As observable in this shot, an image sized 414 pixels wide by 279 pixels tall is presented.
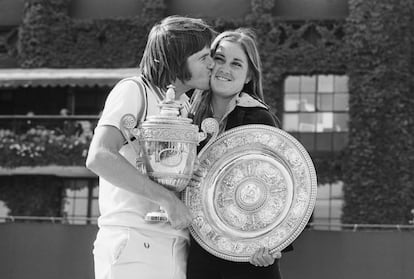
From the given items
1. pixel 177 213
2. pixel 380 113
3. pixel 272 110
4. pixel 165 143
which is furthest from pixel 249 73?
pixel 380 113

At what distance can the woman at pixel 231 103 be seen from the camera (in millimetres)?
4477

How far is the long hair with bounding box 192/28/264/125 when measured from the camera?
456 cm

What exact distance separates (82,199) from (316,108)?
6299 millimetres

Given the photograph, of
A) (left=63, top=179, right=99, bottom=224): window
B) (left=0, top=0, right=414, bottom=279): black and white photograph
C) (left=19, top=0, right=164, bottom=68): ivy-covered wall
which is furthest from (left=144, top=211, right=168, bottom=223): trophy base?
(left=19, top=0, right=164, bottom=68): ivy-covered wall

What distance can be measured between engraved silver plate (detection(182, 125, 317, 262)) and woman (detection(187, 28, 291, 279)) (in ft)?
0.91

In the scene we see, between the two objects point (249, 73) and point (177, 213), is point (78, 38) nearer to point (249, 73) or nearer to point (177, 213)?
point (249, 73)

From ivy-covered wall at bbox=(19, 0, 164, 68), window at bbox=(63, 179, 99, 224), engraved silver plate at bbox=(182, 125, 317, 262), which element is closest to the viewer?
engraved silver plate at bbox=(182, 125, 317, 262)

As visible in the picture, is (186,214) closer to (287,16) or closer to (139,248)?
(139,248)

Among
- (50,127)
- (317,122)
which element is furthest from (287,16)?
(50,127)

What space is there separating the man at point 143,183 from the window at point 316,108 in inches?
715

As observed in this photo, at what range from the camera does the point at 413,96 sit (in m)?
21.5

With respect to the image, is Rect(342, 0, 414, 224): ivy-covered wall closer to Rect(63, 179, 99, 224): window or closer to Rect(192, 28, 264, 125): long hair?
Rect(63, 179, 99, 224): window

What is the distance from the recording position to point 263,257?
162 inches

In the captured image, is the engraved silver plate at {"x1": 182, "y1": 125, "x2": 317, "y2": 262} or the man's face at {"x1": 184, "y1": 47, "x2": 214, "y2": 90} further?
the engraved silver plate at {"x1": 182, "y1": 125, "x2": 317, "y2": 262}
